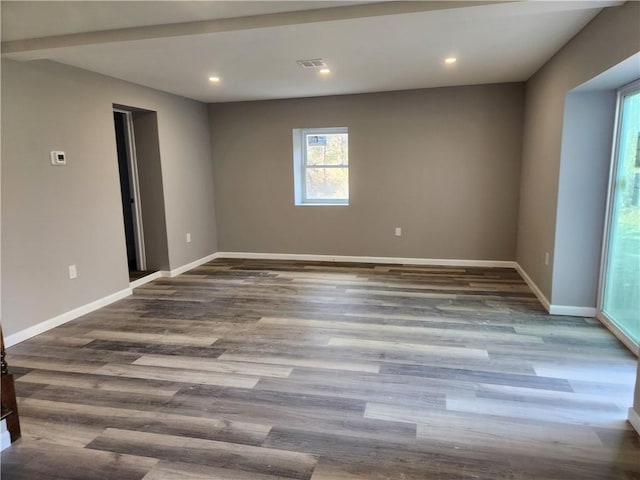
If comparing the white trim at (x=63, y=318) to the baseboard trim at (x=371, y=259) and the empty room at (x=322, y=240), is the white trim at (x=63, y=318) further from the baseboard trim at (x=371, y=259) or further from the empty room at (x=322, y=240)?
the baseboard trim at (x=371, y=259)

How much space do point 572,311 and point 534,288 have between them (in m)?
0.67

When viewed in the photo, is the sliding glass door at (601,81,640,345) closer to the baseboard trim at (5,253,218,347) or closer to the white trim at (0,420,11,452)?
the white trim at (0,420,11,452)

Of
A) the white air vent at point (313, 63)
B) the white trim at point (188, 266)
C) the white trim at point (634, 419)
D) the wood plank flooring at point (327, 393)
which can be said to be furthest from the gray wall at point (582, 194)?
the white trim at point (188, 266)

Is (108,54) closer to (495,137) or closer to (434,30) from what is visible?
(434,30)

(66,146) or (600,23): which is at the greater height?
(600,23)

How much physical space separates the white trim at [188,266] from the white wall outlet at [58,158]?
195cm

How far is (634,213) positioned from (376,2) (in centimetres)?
240

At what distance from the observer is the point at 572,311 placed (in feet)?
11.8

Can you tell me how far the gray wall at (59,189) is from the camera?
10.6ft

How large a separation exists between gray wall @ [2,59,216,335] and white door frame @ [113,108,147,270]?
0.39 meters

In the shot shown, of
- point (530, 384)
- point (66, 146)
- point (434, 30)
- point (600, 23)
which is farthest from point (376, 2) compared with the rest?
point (66, 146)

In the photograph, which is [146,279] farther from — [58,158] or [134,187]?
[58,158]

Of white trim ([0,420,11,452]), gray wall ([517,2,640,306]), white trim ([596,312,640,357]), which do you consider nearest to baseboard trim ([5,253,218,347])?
white trim ([0,420,11,452])

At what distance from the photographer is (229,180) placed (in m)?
6.12
